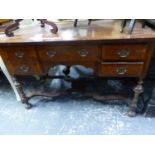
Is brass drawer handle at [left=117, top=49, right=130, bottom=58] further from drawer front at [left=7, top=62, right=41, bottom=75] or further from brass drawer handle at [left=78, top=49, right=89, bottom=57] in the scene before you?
drawer front at [left=7, top=62, right=41, bottom=75]

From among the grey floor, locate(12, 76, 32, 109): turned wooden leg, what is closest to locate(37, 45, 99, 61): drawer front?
locate(12, 76, 32, 109): turned wooden leg

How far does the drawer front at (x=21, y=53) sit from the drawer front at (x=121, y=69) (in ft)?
1.51

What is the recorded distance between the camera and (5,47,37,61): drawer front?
1.06 m

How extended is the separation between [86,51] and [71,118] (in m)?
0.64

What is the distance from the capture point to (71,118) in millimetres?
1404

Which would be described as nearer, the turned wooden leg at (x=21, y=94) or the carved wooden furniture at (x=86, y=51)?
the carved wooden furniture at (x=86, y=51)

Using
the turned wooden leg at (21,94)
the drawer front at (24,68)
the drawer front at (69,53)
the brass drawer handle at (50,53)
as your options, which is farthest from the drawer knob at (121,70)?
the turned wooden leg at (21,94)

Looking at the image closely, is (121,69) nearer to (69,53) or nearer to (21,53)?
(69,53)

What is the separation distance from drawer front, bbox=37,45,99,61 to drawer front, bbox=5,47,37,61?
0.17ft

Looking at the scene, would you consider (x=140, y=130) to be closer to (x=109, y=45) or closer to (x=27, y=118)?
(x=109, y=45)

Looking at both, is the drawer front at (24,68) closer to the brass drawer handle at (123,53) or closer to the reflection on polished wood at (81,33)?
the reflection on polished wood at (81,33)

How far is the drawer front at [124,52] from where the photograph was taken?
0.99m
